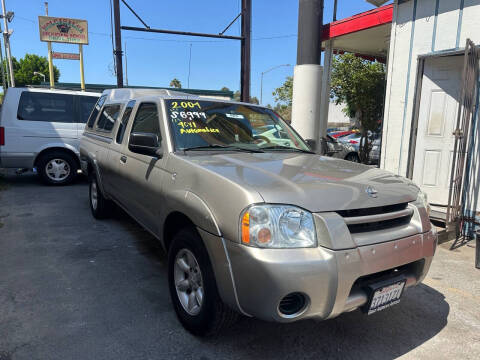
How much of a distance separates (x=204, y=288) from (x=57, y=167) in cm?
700

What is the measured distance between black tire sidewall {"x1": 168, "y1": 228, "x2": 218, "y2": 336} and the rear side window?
6.58 meters

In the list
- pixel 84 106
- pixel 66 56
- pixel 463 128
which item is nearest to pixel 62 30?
pixel 66 56

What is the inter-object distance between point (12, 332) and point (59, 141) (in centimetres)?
611

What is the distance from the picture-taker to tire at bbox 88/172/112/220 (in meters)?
5.39

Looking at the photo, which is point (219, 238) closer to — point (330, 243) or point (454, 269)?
point (330, 243)

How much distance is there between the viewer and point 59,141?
7.96m

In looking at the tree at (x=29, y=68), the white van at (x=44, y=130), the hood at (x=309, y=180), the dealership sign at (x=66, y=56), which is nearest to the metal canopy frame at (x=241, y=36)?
the white van at (x=44, y=130)

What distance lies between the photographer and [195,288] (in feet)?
8.67

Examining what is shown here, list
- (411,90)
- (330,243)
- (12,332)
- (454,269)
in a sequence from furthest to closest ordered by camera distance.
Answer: (411,90), (454,269), (12,332), (330,243)

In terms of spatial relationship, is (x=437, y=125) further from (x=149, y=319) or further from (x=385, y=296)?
(x=149, y=319)

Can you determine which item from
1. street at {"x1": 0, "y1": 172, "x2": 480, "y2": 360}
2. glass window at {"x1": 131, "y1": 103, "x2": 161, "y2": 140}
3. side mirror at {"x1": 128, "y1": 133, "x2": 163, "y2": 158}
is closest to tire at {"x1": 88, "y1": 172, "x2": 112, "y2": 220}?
street at {"x1": 0, "y1": 172, "x2": 480, "y2": 360}

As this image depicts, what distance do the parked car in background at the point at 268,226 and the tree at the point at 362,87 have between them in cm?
736

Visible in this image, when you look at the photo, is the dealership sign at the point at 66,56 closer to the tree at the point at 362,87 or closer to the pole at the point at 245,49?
the pole at the point at 245,49

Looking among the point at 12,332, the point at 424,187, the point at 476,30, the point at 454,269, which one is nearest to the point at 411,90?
the point at 476,30
